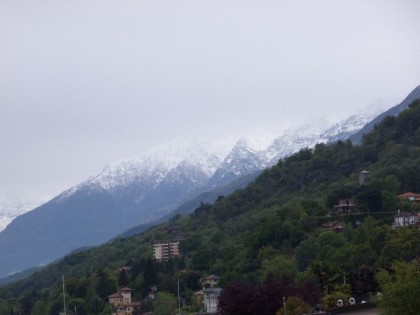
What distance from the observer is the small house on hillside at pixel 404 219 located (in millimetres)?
103994

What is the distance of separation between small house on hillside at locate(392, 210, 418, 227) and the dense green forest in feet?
3.59

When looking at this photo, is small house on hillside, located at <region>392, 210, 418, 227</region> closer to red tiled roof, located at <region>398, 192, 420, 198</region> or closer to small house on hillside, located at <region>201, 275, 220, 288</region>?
red tiled roof, located at <region>398, 192, 420, 198</region>

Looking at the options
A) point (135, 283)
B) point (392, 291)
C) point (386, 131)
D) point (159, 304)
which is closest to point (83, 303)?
point (135, 283)

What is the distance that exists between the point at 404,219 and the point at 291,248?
10109mm

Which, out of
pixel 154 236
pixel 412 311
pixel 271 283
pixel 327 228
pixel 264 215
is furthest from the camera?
pixel 154 236

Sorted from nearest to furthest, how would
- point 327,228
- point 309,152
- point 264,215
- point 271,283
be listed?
point 271,283
point 327,228
point 264,215
point 309,152

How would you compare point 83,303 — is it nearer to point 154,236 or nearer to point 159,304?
point 159,304

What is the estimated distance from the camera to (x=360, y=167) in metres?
139

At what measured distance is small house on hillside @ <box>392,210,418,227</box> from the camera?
104 metres

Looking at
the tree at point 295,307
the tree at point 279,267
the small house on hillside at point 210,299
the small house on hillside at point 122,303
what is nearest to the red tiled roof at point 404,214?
the tree at point 279,267

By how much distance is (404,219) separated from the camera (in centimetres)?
10550

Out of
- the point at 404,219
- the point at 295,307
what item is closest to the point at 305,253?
the point at 404,219

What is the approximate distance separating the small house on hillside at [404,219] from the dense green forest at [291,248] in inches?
43.0

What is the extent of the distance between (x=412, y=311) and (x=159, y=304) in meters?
50.1
